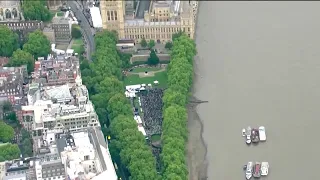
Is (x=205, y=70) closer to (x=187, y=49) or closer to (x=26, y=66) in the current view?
(x=187, y=49)

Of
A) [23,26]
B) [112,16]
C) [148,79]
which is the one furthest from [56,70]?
[23,26]

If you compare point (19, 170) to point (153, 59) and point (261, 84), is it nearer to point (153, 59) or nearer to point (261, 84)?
point (153, 59)

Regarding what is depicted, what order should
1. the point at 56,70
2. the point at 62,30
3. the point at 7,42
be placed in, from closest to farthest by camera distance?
the point at 56,70 → the point at 7,42 → the point at 62,30

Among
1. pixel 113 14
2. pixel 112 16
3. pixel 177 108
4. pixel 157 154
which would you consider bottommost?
pixel 157 154

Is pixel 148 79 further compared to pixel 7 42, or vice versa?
pixel 7 42

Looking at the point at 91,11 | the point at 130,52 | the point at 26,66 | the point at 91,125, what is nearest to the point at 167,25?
the point at 130,52
